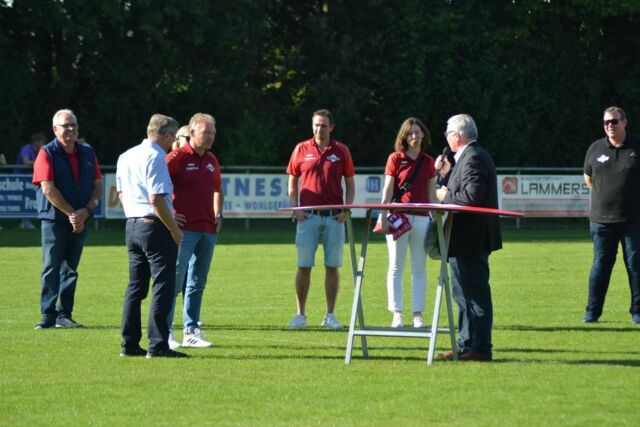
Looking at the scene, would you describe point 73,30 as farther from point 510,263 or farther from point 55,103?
point 510,263

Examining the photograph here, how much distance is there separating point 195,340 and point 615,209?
Answer: 15.4 feet

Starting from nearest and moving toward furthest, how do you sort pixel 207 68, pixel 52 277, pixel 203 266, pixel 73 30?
pixel 203 266, pixel 52 277, pixel 73 30, pixel 207 68

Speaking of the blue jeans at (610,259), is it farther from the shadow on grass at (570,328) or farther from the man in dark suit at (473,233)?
the man in dark suit at (473,233)

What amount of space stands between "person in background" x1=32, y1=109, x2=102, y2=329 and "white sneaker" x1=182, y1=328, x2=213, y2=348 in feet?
6.09

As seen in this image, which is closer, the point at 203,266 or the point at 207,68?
the point at 203,266

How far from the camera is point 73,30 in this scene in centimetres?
3678

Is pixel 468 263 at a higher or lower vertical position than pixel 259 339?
higher

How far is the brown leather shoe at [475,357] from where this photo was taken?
1024 cm

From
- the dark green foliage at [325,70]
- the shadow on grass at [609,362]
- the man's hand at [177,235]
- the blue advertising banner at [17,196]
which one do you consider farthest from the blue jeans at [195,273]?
the dark green foliage at [325,70]

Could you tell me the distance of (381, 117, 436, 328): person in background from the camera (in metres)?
12.6

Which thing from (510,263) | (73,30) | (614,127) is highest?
(73,30)

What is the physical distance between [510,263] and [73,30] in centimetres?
Result: 1948

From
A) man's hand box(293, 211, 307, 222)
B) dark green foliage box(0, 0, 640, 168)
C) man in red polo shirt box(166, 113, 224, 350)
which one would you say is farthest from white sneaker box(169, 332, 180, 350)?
dark green foliage box(0, 0, 640, 168)

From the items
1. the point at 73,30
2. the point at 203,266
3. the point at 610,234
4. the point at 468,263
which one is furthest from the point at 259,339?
the point at 73,30
